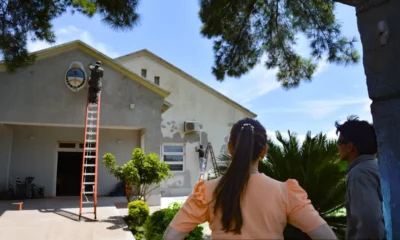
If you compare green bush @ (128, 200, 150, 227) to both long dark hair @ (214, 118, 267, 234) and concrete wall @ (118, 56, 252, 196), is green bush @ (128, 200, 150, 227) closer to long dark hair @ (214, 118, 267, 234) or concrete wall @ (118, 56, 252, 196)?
long dark hair @ (214, 118, 267, 234)

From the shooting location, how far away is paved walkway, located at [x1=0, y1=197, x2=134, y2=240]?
6797mm

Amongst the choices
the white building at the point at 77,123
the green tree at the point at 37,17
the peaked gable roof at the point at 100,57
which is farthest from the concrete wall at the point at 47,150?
the green tree at the point at 37,17

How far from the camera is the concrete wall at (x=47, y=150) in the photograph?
1309 centimetres

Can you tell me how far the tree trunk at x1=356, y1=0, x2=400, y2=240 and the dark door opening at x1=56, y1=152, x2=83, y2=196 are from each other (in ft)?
45.3

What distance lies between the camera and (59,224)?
780 cm

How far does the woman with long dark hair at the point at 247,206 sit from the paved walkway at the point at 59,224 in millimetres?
5690

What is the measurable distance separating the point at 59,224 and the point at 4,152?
6377 mm

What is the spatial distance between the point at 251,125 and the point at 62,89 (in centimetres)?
1101

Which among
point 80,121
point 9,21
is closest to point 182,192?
point 80,121

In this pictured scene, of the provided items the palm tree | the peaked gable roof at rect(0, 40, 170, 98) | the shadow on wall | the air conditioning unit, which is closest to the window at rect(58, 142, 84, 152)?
the peaked gable roof at rect(0, 40, 170, 98)

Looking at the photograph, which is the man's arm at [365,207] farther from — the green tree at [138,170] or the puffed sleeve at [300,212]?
the green tree at [138,170]

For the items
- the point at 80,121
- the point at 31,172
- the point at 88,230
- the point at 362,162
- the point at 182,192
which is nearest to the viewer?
the point at 362,162

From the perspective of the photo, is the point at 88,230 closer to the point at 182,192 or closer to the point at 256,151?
the point at 256,151

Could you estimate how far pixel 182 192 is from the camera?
1686 cm
